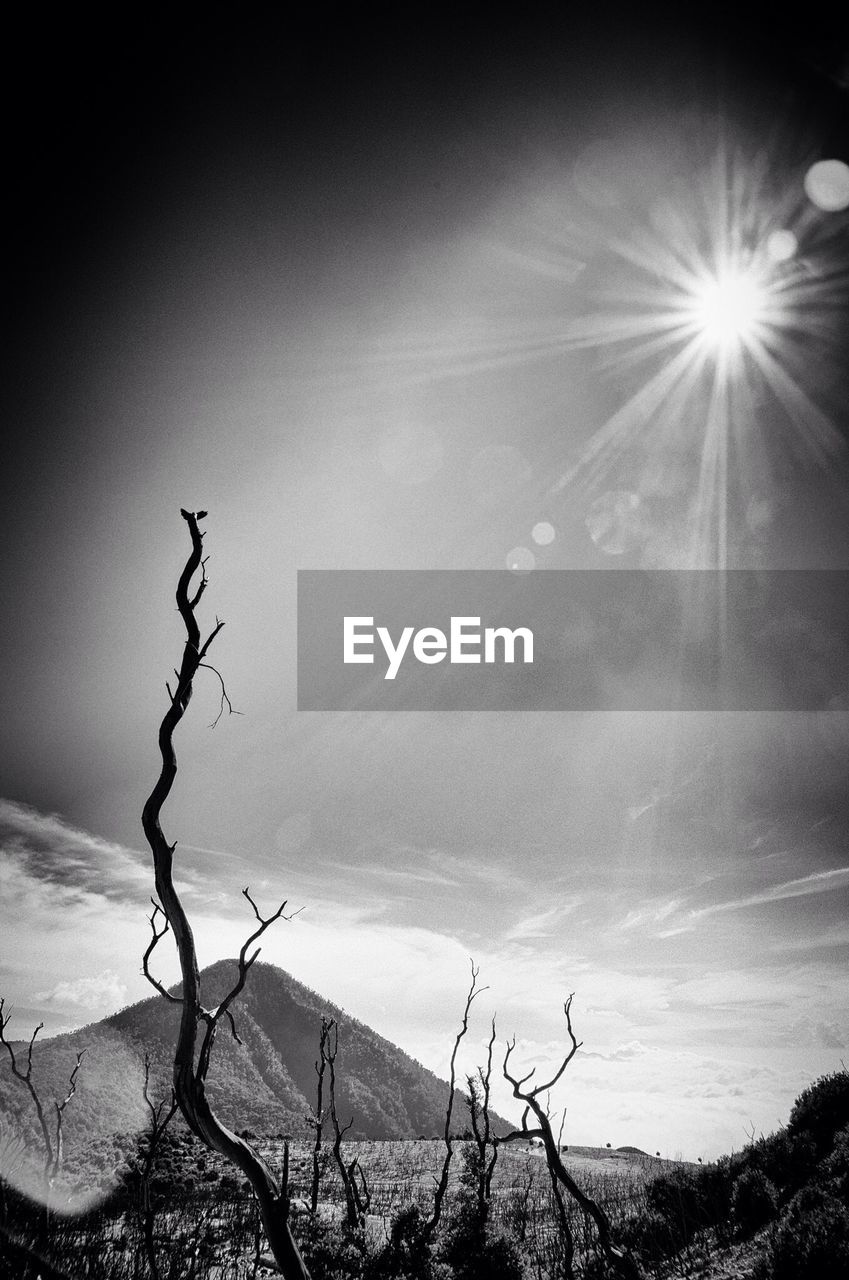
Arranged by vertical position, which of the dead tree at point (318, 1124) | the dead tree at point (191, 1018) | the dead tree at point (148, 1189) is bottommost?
the dead tree at point (318, 1124)

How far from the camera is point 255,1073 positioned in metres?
90.1

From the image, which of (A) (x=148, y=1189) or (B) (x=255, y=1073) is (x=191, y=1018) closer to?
(A) (x=148, y=1189)

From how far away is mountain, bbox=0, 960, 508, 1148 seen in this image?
66375 mm

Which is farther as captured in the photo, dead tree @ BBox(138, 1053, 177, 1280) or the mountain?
the mountain

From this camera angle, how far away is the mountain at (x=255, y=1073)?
66375mm

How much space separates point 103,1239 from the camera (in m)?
21.5

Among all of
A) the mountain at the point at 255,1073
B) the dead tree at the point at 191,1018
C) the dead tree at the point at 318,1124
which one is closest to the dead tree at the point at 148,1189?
the dead tree at the point at 191,1018

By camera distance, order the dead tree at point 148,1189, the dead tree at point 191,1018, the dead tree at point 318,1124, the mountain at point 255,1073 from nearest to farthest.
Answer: the dead tree at point 191,1018 < the dead tree at point 148,1189 < the dead tree at point 318,1124 < the mountain at point 255,1073

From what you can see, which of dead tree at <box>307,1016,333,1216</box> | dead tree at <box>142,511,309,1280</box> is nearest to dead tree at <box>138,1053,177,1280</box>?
dead tree at <box>142,511,309,1280</box>

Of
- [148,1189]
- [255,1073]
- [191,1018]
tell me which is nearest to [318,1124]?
[148,1189]

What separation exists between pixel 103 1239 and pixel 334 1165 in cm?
2712

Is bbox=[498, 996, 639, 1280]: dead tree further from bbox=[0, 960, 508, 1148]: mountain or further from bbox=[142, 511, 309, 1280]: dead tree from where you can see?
bbox=[0, 960, 508, 1148]: mountain

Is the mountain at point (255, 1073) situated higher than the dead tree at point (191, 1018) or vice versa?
the dead tree at point (191, 1018)

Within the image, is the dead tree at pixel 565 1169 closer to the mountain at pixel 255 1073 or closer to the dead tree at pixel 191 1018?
the dead tree at pixel 191 1018
